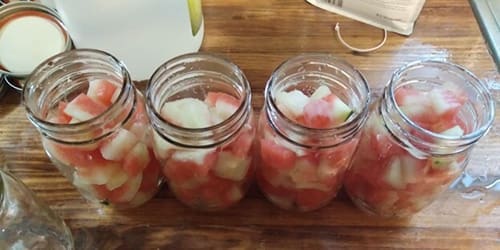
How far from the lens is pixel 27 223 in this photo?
62cm

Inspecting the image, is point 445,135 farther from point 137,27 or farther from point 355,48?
point 137,27

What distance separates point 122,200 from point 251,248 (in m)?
0.14

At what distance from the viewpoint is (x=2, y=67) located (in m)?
0.75

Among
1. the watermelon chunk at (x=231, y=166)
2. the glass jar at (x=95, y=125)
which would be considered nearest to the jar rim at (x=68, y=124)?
the glass jar at (x=95, y=125)

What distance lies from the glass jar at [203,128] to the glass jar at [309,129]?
25mm

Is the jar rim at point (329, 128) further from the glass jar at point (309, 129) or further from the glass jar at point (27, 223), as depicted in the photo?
the glass jar at point (27, 223)

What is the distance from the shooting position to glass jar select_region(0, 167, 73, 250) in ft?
1.95

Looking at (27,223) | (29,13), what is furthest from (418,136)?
(29,13)

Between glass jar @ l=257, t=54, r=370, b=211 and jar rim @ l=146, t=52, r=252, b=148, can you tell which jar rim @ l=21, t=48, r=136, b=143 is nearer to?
jar rim @ l=146, t=52, r=252, b=148

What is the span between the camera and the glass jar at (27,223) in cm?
60

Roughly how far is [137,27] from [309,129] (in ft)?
0.91

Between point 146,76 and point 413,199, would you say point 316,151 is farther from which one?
point 146,76

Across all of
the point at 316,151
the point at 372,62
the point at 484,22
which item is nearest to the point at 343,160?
the point at 316,151

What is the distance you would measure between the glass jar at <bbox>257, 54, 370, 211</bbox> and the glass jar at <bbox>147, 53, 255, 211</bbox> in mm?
25
